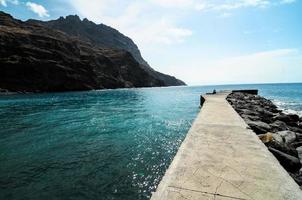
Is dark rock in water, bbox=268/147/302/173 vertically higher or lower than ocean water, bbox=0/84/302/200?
higher

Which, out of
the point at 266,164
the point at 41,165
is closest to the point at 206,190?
the point at 266,164

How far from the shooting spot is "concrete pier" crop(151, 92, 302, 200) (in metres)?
4.65

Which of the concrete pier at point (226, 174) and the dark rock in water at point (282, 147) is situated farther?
the dark rock in water at point (282, 147)

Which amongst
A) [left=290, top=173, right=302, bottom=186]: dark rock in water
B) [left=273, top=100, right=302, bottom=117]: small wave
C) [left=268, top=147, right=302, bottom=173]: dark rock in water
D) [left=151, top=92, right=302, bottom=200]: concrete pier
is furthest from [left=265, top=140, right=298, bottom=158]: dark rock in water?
[left=273, top=100, right=302, bottom=117]: small wave

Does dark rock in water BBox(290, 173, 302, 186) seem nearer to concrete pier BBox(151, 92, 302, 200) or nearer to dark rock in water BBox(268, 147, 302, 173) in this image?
dark rock in water BBox(268, 147, 302, 173)

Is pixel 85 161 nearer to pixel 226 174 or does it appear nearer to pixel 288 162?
pixel 226 174

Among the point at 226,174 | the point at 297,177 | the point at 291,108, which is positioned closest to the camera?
the point at 226,174

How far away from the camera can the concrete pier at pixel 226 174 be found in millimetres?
4648


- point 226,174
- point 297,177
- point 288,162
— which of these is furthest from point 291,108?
point 226,174

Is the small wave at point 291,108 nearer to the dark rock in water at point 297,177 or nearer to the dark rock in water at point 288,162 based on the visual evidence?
the dark rock in water at point 288,162

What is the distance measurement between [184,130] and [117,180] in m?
9.46

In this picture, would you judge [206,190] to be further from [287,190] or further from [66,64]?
[66,64]

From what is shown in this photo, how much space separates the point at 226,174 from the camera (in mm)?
5492

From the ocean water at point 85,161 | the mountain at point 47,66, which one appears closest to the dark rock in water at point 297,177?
the ocean water at point 85,161
